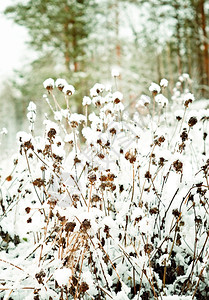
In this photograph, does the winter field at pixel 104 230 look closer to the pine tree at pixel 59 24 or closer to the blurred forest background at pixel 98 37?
the blurred forest background at pixel 98 37

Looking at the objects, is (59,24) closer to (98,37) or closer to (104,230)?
(98,37)

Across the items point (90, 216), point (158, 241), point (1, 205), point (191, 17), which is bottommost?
point (158, 241)

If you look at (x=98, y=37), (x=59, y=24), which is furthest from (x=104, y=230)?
(x=98, y=37)

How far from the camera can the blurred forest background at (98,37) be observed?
10.6 meters

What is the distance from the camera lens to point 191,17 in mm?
14836

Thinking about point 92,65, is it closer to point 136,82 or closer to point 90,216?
point 136,82

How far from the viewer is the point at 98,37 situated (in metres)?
13.1

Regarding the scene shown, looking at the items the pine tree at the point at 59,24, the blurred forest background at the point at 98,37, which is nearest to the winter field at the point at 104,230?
the blurred forest background at the point at 98,37

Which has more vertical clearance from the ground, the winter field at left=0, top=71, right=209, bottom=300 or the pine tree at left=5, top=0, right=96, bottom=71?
the pine tree at left=5, top=0, right=96, bottom=71

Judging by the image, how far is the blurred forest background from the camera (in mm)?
10578

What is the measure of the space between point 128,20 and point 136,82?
3128 mm

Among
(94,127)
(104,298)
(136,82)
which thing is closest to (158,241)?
(104,298)

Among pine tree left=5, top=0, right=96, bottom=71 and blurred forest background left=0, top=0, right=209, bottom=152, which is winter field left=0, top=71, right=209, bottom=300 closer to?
blurred forest background left=0, top=0, right=209, bottom=152

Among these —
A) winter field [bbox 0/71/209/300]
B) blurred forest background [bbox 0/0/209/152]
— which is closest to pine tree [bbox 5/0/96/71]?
blurred forest background [bbox 0/0/209/152]
